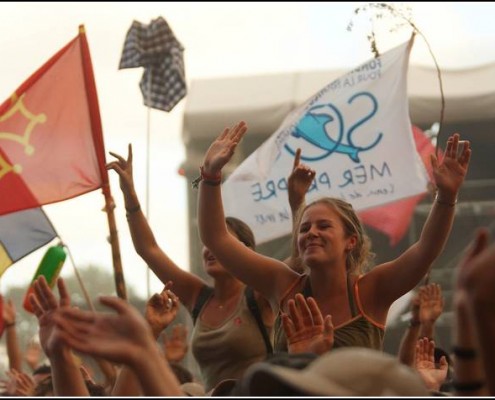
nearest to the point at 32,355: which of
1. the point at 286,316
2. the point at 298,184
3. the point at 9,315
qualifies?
the point at 9,315

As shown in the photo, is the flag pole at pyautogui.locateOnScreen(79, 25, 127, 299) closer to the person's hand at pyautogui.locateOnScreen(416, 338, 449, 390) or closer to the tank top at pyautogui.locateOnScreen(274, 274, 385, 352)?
the person's hand at pyautogui.locateOnScreen(416, 338, 449, 390)

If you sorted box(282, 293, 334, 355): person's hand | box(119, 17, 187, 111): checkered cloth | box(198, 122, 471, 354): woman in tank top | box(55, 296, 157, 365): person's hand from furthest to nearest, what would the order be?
box(119, 17, 187, 111): checkered cloth
box(198, 122, 471, 354): woman in tank top
box(282, 293, 334, 355): person's hand
box(55, 296, 157, 365): person's hand

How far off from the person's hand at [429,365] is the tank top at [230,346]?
1.82 ft

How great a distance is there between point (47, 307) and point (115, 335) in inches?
21.6

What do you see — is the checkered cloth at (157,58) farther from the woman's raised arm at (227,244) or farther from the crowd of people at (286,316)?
the woman's raised arm at (227,244)

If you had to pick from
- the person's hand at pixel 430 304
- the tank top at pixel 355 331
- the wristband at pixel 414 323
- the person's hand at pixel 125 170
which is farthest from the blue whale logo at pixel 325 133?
the tank top at pixel 355 331

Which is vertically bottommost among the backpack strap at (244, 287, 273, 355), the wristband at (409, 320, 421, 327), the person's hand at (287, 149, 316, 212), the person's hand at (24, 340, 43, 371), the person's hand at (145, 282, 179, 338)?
the person's hand at (24, 340, 43, 371)

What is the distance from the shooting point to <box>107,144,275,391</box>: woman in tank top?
443 centimetres

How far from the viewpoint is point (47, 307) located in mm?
2830

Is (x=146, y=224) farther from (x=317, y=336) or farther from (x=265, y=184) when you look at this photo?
(x=265, y=184)

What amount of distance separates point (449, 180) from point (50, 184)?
2.65m

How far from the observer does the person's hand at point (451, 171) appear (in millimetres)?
3984

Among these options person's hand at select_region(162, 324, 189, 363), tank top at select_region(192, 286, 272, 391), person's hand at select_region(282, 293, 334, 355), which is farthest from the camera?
person's hand at select_region(162, 324, 189, 363)

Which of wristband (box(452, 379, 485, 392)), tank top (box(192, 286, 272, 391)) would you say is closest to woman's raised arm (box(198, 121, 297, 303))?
tank top (box(192, 286, 272, 391))
